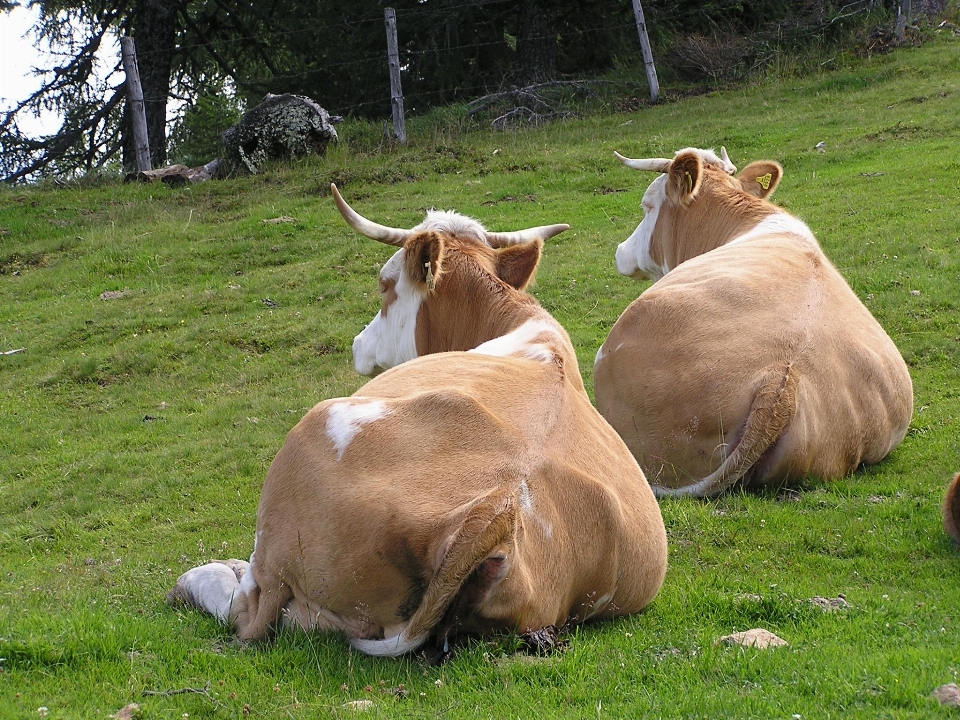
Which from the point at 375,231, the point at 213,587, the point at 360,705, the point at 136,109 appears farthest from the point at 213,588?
the point at 136,109

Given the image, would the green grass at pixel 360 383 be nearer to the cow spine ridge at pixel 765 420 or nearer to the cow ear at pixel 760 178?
the cow spine ridge at pixel 765 420

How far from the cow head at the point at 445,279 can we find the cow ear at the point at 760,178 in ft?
9.86

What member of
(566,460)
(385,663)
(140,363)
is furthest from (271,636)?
(140,363)

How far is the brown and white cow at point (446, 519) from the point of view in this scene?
12.6ft

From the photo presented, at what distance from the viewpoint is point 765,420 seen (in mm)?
5789

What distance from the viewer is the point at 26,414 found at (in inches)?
397

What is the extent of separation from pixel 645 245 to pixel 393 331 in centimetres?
356

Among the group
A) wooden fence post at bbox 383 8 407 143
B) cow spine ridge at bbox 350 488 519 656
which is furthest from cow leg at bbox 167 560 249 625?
wooden fence post at bbox 383 8 407 143

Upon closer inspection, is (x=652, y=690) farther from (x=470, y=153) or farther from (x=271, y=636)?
(x=470, y=153)

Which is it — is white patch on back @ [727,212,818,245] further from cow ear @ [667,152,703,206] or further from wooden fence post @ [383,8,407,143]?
wooden fence post @ [383,8,407,143]

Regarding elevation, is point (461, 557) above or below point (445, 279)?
below

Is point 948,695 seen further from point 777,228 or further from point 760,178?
point 760,178

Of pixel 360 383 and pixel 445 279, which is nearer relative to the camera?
pixel 445 279

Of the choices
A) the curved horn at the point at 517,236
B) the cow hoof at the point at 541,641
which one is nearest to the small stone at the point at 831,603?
the cow hoof at the point at 541,641
